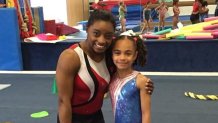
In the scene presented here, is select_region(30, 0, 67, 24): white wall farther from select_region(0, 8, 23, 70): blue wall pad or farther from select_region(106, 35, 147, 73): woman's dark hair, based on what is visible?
select_region(106, 35, 147, 73): woman's dark hair

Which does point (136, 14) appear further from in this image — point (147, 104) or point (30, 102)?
point (147, 104)

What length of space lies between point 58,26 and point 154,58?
2.52 meters

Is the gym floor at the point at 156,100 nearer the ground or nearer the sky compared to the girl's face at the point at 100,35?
nearer the ground

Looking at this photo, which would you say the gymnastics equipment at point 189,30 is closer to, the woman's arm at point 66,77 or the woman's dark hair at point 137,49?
the woman's dark hair at point 137,49

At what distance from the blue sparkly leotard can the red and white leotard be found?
0.08 meters

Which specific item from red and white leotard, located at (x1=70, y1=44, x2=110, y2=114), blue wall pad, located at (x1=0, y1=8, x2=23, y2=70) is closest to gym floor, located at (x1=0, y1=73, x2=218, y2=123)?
blue wall pad, located at (x1=0, y1=8, x2=23, y2=70)

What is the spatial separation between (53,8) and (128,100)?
954 cm

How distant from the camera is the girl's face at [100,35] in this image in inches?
65.4

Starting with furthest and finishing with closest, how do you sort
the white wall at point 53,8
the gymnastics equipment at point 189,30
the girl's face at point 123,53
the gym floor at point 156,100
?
the white wall at point 53,8, the gymnastics equipment at point 189,30, the gym floor at point 156,100, the girl's face at point 123,53

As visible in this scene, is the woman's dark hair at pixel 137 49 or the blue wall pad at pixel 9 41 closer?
the woman's dark hair at pixel 137 49

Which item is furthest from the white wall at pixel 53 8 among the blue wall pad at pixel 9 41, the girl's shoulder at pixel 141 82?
the girl's shoulder at pixel 141 82

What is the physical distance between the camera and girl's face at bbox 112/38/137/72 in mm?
1770

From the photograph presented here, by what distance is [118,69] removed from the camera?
1836mm

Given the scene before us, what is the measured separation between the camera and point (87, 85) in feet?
5.68
